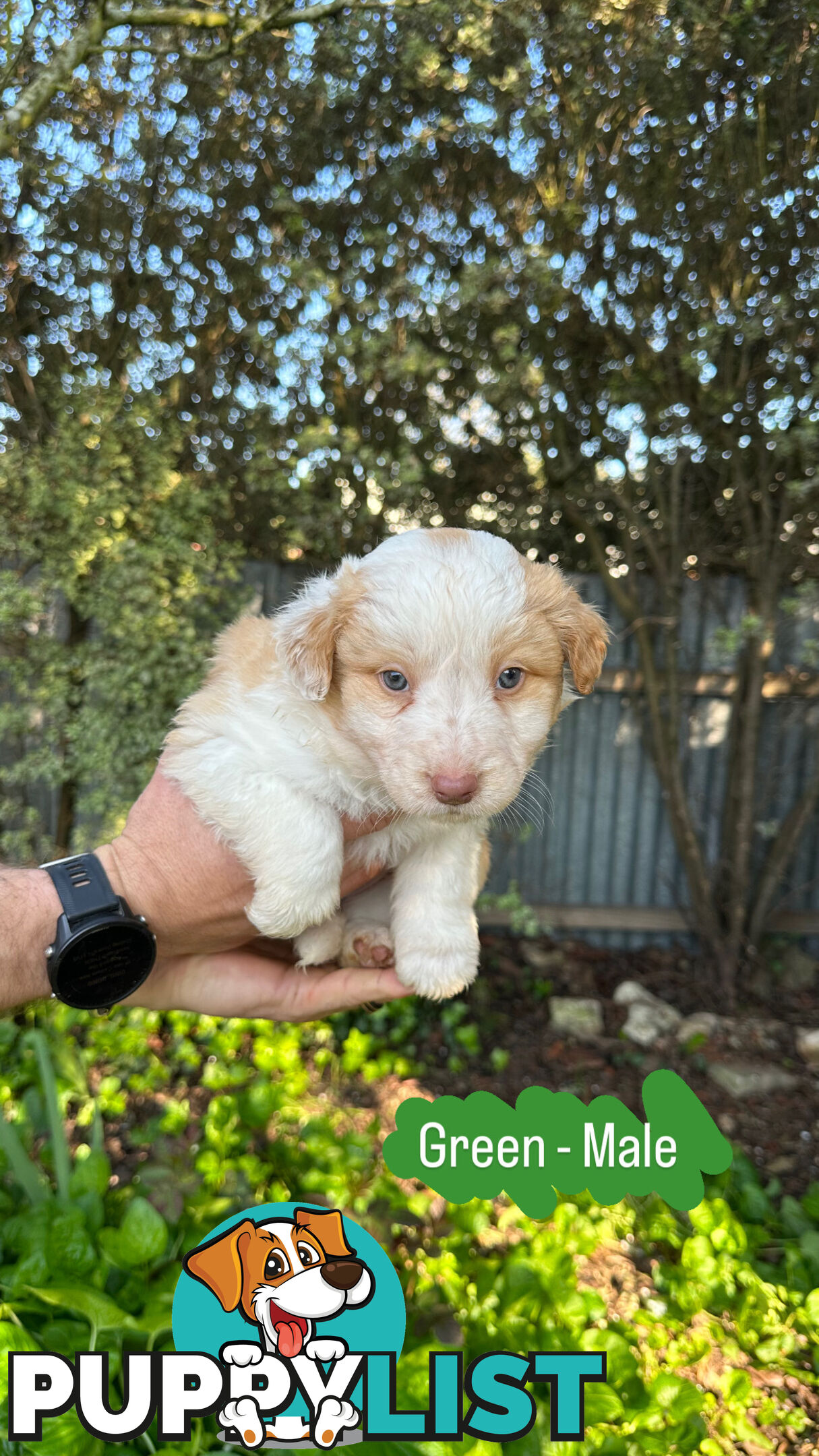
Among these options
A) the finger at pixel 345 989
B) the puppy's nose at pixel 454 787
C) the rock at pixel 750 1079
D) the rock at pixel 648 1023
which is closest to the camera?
the puppy's nose at pixel 454 787

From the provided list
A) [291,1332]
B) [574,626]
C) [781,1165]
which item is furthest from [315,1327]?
[781,1165]

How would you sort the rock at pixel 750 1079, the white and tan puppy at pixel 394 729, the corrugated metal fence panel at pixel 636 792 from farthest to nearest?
the corrugated metal fence panel at pixel 636 792 → the rock at pixel 750 1079 → the white and tan puppy at pixel 394 729

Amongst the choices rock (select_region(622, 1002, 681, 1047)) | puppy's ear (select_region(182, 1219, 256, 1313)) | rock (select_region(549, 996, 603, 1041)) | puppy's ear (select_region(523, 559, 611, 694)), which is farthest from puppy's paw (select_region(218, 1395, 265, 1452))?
rock (select_region(622, 1002, 681, 1047))

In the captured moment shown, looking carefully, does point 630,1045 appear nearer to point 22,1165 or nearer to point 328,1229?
point 328,1229

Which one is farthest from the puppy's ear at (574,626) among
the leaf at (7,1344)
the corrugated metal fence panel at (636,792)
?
→ the corrugated metal fence panel at (636,792)

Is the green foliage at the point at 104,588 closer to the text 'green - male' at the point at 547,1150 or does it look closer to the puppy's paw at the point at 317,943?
the puppy's paw at the point at 317,943

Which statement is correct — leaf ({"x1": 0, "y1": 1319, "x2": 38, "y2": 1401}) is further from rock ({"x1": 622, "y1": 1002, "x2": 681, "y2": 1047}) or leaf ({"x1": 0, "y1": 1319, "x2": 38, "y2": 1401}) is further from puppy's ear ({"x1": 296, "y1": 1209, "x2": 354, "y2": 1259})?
rock ({"x1": 622, "y1": 1002, "x2": 681, "y2": 1047})
